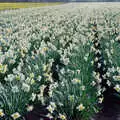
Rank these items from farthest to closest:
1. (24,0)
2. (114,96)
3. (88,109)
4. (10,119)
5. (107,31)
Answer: (24,0) → (107,31) → (114,96) → (88,109) → (10,119)

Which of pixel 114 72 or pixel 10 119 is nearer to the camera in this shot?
pixel 10 119

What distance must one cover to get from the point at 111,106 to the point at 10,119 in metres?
2.20

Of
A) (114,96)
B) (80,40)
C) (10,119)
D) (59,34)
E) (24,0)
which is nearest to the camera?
(10,119)

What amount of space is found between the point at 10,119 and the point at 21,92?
429mm

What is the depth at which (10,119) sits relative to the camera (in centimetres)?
484

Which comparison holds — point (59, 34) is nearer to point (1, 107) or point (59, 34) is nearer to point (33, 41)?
point (33, 41)

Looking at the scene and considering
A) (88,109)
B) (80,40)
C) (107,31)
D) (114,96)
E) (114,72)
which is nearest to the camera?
(88,109)

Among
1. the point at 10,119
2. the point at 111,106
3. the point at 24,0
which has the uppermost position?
the point at 10,119

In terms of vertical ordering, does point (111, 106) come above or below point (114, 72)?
below

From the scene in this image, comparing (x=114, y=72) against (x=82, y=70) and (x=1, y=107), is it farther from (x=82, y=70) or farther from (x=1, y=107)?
(x=1, y=107)

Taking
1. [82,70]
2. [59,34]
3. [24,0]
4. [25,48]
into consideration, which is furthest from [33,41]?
[24,0]

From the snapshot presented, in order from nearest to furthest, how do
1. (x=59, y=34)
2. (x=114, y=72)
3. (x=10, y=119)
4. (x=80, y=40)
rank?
(x=10, y=119)
(x=114, y=72)
(x=80, y=40)
(x=59, y=34)

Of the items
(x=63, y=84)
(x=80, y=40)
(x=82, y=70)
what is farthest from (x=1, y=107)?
(x=80, y=40)

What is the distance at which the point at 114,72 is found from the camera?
613cm
